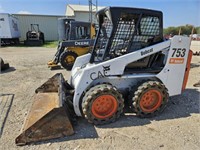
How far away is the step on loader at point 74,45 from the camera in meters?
8.18

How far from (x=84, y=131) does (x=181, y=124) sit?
1697mm

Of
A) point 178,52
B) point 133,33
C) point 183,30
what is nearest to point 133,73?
point 133,33

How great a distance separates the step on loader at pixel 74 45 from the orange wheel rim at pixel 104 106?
16.6 ft

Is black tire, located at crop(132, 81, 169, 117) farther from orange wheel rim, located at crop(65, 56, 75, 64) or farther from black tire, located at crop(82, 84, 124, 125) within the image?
orange wheel rim, located at crop(65, 56, 75, 64)

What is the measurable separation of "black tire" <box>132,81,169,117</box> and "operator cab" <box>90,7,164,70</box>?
48 centimetres

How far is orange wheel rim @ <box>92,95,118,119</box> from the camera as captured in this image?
3.26m

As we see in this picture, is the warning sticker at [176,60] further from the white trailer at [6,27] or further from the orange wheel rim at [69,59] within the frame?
the white trailer at [6,27]

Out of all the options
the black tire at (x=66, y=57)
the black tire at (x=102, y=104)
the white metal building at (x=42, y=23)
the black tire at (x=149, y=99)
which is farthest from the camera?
the white metal building at (x=42, y=23)

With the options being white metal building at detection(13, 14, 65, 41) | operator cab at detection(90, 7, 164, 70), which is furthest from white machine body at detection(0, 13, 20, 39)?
operator cab at detection(90, 7, 164, 70)

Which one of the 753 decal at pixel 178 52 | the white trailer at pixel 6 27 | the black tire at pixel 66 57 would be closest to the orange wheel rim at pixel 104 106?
the 753 decal at pixel 178 52

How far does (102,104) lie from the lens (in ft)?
10.9

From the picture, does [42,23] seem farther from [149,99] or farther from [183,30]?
[149,99]

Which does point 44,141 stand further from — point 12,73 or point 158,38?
point 12,73

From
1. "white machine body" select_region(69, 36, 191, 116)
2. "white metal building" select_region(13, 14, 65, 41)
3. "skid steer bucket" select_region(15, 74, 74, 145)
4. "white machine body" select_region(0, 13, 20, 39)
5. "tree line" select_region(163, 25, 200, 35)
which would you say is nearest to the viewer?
"skid steer bucket" select_region(15, 74, 74, 145)
